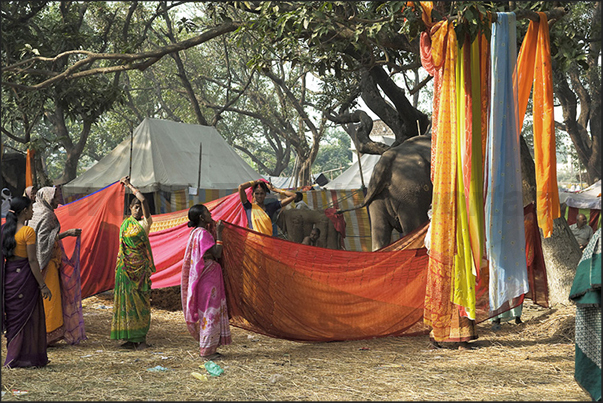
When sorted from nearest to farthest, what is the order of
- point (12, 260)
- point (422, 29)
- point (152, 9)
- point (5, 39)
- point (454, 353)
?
point (12, 260)
point (454, 353)
point (422, 29)
point (5, 39)
point (152, 9)

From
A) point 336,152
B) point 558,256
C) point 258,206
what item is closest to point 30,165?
point 258,206

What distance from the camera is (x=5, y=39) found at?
31.1 ft

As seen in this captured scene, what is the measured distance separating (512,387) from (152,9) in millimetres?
16242

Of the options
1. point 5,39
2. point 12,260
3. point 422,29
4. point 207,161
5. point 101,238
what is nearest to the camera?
point 12,260

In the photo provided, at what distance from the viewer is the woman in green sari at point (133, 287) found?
18.2 ft

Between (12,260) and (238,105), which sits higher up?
(238,105)

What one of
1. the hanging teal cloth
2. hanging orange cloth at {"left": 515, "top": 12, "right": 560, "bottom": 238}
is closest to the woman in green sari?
hanging orange cloth at {"left": 515, "top": 12, "right": 560, "bottom": 238}

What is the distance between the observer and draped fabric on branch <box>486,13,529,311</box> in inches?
194

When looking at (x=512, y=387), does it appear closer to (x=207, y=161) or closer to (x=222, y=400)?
(x=222, y=400)

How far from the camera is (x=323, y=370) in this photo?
4.66m

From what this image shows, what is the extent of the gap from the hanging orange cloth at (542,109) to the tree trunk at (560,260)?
243cm

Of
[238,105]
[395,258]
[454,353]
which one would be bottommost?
[454,353]

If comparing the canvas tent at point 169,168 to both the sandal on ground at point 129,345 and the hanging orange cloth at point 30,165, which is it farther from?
the sandal on ground at point 129,345

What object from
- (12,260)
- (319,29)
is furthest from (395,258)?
(12,260)
